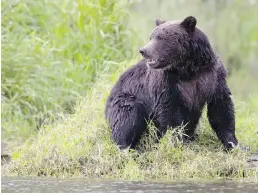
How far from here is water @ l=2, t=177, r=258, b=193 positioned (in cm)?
552

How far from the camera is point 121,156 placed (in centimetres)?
683

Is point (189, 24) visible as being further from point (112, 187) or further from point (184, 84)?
point (112, 187)

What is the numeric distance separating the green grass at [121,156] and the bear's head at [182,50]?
2.16 ft

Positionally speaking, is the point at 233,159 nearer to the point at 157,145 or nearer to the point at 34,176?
the point at 157,145

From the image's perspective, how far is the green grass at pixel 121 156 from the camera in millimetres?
6387

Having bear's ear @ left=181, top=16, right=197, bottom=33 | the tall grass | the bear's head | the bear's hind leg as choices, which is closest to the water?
the bear's hind leg

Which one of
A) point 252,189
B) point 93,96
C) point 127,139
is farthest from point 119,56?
point 252,189

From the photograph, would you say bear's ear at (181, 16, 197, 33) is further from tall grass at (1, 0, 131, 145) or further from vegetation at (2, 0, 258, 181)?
tall grass at (1, 0, 131, 145)

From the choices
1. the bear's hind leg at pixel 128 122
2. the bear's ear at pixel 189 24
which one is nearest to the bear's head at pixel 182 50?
the bear's ear at pixel 189 24

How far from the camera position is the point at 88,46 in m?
10.5

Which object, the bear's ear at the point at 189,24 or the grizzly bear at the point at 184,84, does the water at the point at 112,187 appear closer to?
the grizzly bear at the point at 184,84

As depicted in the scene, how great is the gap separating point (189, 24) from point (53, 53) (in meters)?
4.19

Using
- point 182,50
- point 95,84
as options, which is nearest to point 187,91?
point 182,50

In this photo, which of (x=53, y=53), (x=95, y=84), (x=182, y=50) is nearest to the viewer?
(x=182, y=50)
